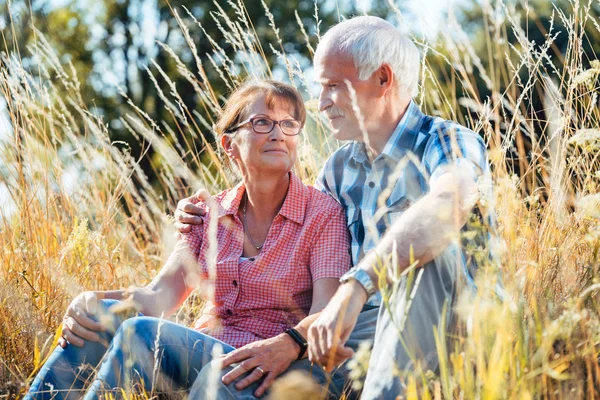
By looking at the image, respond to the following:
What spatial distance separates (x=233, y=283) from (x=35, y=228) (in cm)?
121

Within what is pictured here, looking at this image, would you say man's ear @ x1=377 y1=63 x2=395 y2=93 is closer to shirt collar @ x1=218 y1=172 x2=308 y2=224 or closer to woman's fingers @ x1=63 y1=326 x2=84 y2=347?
shirt collar @ x1=218 y1=172 x2=308 y2=224

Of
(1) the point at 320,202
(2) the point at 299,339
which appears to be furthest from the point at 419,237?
(1) the point at 320,202

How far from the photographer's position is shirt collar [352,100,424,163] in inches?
95.8

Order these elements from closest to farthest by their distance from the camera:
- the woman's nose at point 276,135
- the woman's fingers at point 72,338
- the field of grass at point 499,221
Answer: the field of grass at point 499,221, the woman's fingers at point 72,338, the woman's nose at point 276,135

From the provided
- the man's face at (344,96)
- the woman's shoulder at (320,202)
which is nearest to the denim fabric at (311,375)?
the woman's shoulder at (320,202)

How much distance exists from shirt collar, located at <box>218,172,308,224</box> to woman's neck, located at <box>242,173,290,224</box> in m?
0.04

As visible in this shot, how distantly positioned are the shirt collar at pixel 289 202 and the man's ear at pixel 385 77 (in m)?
0.42

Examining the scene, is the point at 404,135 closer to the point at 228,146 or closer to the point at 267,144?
the point at 267,144

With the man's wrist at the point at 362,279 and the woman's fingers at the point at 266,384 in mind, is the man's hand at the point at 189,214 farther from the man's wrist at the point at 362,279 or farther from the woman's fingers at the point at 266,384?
the man's wrist at the point at 362,279

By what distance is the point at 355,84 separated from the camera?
8.26 feet

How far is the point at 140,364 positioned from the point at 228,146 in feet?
3.01

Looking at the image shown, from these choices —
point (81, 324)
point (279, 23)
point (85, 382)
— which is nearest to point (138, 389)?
point (85, 382)

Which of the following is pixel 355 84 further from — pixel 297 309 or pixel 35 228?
pixel 35 228

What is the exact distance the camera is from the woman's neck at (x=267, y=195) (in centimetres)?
253
